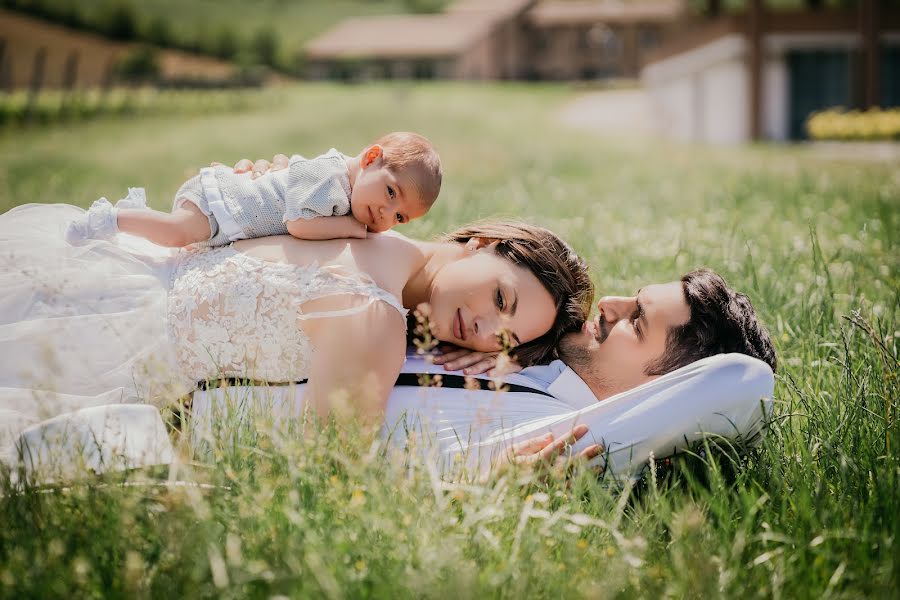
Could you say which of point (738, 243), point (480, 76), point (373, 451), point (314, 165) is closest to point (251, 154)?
point (738, 243)

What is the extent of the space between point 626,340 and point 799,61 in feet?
89.9

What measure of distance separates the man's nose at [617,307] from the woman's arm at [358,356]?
1118mm

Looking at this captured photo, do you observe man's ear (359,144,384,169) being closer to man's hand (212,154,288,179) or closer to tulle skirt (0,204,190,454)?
man's hand (212,154,288,179)

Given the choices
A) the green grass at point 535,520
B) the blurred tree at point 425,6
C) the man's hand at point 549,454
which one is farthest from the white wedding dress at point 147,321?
the blurred tree at point 425,6

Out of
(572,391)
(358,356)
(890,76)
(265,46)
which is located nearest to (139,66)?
(265,46)

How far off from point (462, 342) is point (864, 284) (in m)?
3.36

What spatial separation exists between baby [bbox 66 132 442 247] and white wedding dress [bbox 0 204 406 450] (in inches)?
5.8

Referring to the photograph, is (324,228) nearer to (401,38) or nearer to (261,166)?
(261,166)

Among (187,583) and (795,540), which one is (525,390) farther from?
(187,583)

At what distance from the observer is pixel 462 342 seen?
376 centimetres

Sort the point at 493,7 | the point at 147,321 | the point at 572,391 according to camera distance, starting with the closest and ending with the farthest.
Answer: the point at 147,321 → the point at 572,391 → the point at 493,7

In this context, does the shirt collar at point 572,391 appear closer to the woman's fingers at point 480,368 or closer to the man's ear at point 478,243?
the woman's fingers at point 480,368

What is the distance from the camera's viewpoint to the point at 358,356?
3.31 metres

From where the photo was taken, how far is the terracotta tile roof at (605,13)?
81188 millimetres
